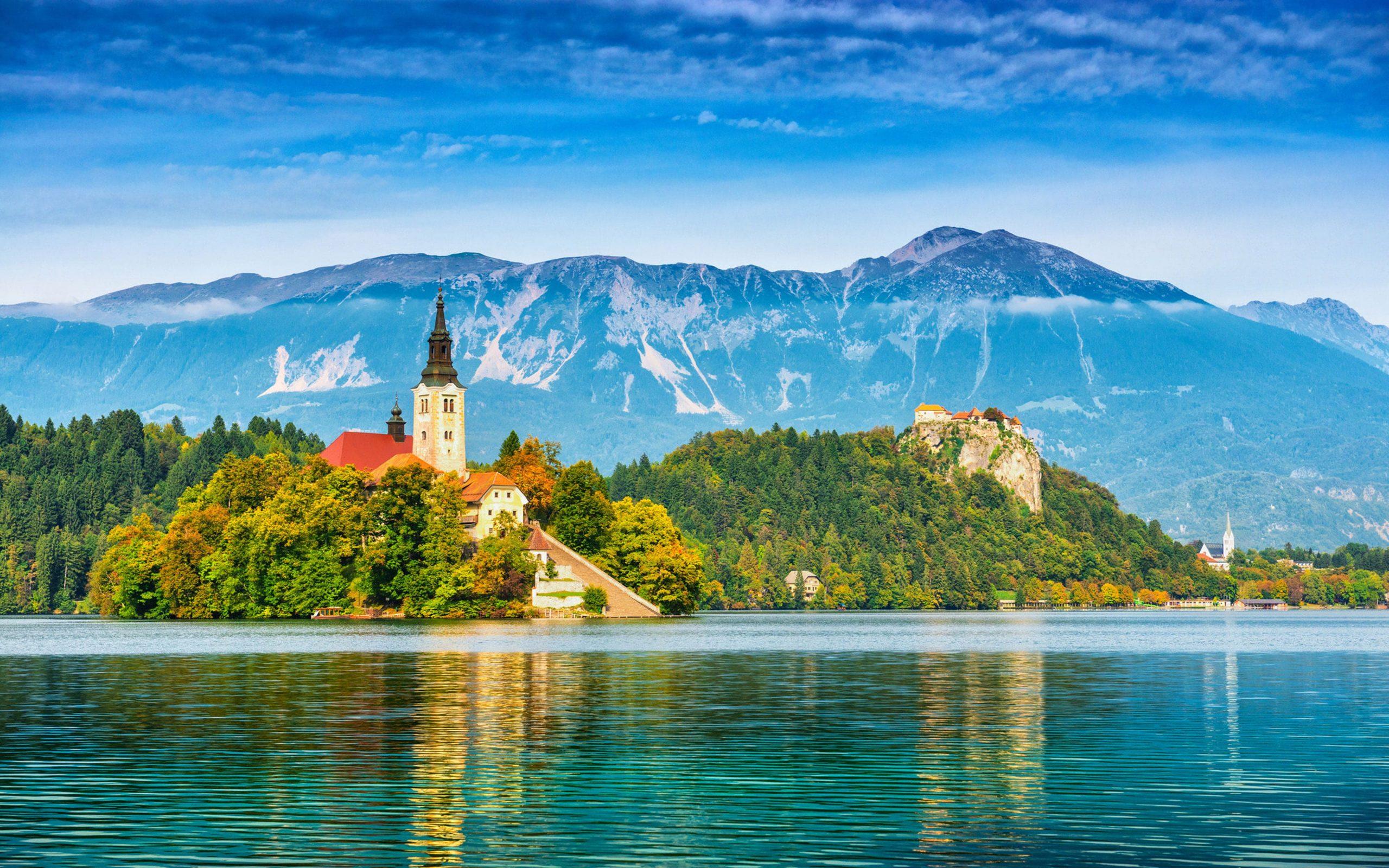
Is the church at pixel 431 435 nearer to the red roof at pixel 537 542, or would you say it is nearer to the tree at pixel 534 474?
the tree at pixel 534 474

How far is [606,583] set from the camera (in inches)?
5802

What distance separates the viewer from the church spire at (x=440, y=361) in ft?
619

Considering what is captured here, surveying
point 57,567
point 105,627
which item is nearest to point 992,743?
point 105,627

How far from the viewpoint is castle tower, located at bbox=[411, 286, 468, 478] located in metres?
188

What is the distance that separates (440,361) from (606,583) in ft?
182

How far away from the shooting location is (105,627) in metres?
127

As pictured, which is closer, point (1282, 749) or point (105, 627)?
point (1282, 749)

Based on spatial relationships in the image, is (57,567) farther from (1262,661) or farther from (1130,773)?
(1130,773)

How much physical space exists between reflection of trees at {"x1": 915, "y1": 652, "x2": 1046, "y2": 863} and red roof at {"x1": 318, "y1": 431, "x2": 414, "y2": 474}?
129 meters

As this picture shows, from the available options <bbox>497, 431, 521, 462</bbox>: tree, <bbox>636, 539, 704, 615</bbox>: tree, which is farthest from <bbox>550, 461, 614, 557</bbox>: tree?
<bbox>497, 431, 521, 462</bbox>: tree

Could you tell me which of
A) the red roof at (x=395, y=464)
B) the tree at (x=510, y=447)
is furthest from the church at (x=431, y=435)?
the tree at (x=510, y=447)

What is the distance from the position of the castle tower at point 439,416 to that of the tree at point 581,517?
34016mm

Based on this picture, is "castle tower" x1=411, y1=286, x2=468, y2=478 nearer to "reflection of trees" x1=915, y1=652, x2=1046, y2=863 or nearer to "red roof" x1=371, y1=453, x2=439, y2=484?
"red roof" x1=371, y1=453, x2=439, y2=484

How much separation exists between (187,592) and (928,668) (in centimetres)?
9048
